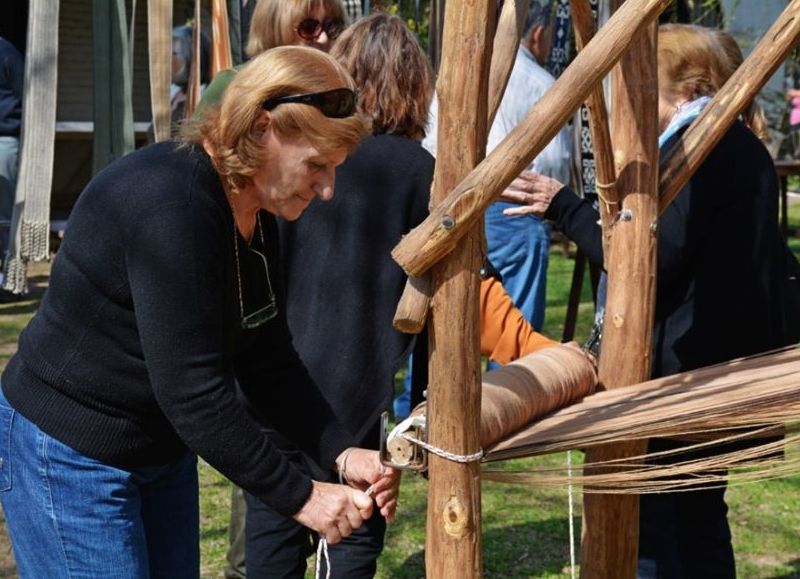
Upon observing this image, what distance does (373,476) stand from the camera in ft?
7.05

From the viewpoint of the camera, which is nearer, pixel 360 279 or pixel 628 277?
pixel 628 277

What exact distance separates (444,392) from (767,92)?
11.9 m

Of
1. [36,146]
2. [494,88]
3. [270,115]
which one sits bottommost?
[270,115]

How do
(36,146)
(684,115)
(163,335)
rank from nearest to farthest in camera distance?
(163,335)
(684,115)
(36,146)

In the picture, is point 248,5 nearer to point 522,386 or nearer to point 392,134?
point 392,134

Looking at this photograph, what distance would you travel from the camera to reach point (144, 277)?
1791mm

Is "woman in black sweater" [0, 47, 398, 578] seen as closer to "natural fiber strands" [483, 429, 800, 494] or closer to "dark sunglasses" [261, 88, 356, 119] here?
"dark sunglasses" [261, 88, 356, 119]

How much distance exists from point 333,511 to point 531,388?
1.38ft

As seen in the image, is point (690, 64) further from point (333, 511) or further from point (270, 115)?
point (333, 511)

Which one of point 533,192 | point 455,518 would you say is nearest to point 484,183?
point 455,518

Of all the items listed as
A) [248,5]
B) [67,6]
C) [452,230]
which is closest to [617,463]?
[452,230]

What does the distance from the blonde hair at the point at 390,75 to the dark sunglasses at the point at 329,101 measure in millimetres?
691

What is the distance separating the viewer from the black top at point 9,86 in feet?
24.0

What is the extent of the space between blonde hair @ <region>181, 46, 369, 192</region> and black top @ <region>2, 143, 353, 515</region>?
0.04 meters
